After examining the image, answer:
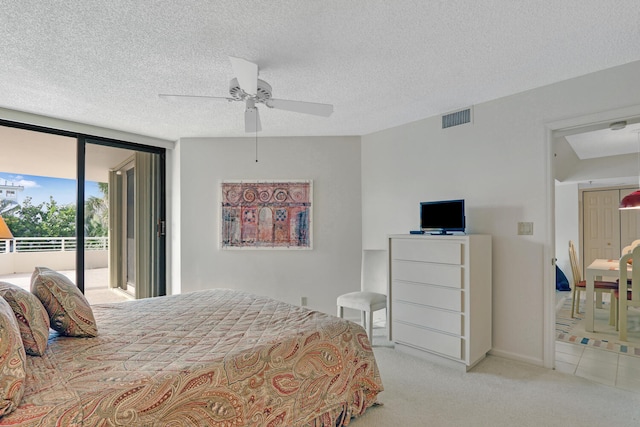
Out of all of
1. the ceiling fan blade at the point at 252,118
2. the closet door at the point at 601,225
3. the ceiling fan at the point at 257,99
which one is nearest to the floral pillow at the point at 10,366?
the ceiling fan at the point at 257,99

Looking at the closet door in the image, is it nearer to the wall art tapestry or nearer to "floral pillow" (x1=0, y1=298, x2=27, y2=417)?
the wall art tapestry

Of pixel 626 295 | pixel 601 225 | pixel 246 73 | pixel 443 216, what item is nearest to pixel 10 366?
pixel 246 73

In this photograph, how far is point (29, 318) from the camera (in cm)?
150

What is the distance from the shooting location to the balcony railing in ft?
11.1

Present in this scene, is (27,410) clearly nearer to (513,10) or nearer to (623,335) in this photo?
(513,10)

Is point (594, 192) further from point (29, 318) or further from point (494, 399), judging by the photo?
point (29, 318)

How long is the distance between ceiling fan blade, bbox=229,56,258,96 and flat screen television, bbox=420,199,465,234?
76.4 inches

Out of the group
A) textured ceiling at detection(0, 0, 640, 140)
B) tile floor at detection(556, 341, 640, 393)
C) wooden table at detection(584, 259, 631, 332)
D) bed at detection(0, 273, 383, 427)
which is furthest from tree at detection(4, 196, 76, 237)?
wooden table at detection(584, 259, 631, 332)

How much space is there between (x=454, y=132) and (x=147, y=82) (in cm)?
284

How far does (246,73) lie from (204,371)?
5.14 feet

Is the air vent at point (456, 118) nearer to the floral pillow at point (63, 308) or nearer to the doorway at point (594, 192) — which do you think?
the doorway at point (594, 192)

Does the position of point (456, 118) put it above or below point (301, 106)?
above

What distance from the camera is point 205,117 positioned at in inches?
135

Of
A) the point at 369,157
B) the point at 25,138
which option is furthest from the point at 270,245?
the point at 25,138
